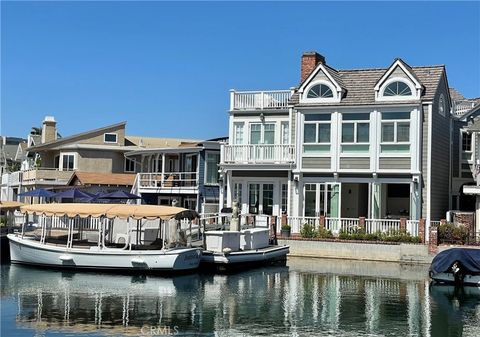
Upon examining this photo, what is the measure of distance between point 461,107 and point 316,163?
12438mm

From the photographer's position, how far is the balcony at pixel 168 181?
3988 centimetres

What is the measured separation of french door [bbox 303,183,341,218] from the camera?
1284 inches

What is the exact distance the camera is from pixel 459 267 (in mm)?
23578

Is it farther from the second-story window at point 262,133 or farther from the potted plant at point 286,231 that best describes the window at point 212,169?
the potted plant at point 286,231

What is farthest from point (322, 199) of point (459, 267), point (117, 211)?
point (117, 211)

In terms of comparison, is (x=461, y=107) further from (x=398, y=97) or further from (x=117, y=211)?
(x=117, y=211)

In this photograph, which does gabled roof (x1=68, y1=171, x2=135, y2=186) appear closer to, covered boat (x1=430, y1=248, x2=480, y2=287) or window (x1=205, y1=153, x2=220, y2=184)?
window (x1=205, y1=153, x2=220, y2=184)

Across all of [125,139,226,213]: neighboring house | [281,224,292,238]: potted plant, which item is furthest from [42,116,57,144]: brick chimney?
[281,224,292,238]: potted plant

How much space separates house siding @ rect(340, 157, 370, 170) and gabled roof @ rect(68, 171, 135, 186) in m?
19.4

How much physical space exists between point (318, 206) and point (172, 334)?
18.8 meters

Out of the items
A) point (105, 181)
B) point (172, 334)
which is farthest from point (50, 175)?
point (172, 334)

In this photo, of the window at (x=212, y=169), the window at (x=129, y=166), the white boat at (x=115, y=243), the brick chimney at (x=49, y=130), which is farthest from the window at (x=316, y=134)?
the brick chimney at (x=49, y=130)

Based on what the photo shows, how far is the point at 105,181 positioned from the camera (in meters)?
45.4

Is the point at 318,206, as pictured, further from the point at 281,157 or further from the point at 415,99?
the point at 415,99
